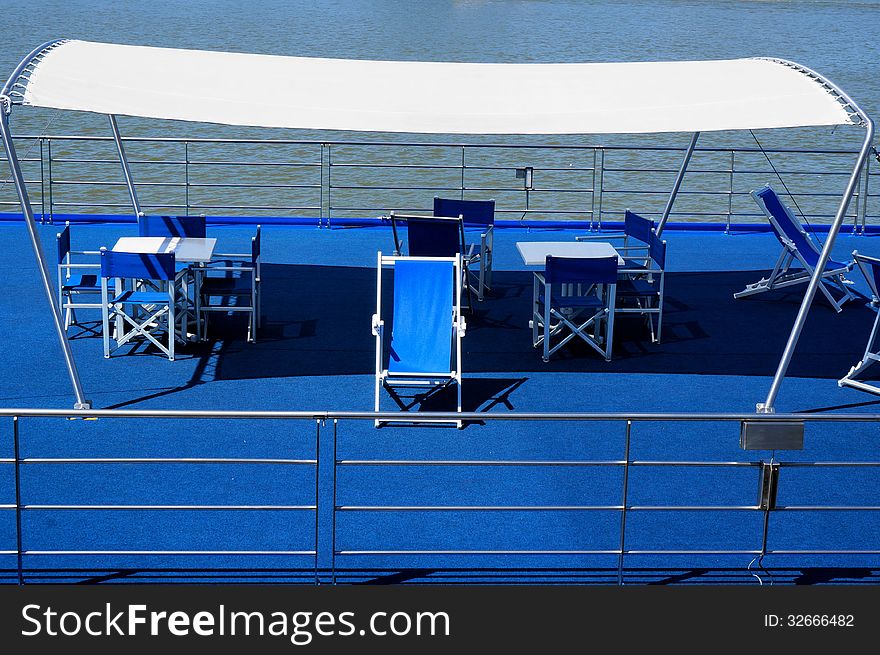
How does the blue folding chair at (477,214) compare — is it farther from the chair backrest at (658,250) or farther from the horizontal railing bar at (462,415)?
the horizontal railing bar at (462,415)

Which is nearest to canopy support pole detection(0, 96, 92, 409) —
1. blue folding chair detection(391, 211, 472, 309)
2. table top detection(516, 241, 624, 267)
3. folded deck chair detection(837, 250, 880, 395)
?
blue folding chair detection(391, 211, 472, 309)

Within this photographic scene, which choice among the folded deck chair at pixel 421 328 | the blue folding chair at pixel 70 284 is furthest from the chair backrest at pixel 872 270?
the blue folding chair at pixel 70 284

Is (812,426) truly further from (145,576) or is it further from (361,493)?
(145,576)

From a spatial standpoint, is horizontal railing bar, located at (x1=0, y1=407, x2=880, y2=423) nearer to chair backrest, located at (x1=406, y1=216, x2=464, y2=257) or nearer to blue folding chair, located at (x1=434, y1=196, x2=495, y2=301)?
chair backrest, located at (x1=406, y1=216, x2=464, y2=257)

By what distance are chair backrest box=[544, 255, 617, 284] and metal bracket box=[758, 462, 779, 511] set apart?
3038 mm

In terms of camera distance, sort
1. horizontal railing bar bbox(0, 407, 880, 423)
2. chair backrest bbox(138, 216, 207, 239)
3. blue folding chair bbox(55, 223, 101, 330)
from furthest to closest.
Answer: chair backrest bbox(138, 216, 207, 239)
blue folding chair bbox(55, 223, 101, 330)
horizontal railing bar bbox(0, 407, 880, 423)

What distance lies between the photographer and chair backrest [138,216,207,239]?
→ 8.28 meters

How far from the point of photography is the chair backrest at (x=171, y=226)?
326 inches

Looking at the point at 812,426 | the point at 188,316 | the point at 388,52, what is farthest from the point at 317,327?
the point at 388,52

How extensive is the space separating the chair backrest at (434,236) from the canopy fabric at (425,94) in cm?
95

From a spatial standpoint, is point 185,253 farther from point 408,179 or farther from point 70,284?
point 408,179

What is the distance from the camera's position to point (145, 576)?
14.9 ft

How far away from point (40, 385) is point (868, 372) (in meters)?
5.07

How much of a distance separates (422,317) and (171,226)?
2.49 m
